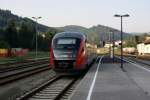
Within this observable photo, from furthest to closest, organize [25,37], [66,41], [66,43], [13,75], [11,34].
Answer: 1. [25,37]
2. [11,34]
3. [13,75]
4. [66,41]
5. [66,43]

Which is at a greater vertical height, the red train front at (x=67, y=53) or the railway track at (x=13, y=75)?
the red train front at (x=67, y=53)

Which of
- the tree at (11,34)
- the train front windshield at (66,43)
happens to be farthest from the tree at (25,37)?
the train front windshield at (66,43)

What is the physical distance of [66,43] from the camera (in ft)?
83.8

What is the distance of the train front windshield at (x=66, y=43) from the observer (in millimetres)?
25277

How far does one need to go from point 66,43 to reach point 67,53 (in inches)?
36.2

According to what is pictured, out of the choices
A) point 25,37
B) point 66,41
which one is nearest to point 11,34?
point 25,37

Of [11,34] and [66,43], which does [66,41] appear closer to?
[66,43]

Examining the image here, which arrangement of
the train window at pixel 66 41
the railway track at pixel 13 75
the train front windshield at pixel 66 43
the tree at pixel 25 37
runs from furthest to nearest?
the tree at pixel 25 37 → the train window at pixel 66 41 → the train front windshield at pixel 66 43 → the railway track at pixel 13 75

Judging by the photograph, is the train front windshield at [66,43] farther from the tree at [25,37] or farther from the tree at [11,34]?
the tree at [25,37]

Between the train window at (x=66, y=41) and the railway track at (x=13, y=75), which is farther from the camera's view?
the train window at (x=66, y=41)

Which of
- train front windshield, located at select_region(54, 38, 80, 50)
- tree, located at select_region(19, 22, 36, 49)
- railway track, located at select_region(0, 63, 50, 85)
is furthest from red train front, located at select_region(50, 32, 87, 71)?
tree, located at select_region(19, 22, 36, 49)

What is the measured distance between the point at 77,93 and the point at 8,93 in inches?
144

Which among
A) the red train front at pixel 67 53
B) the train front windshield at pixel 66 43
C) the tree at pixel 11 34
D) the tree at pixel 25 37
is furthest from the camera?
the tree at pixel 25 37

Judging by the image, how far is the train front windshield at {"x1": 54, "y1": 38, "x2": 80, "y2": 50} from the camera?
995 inches
